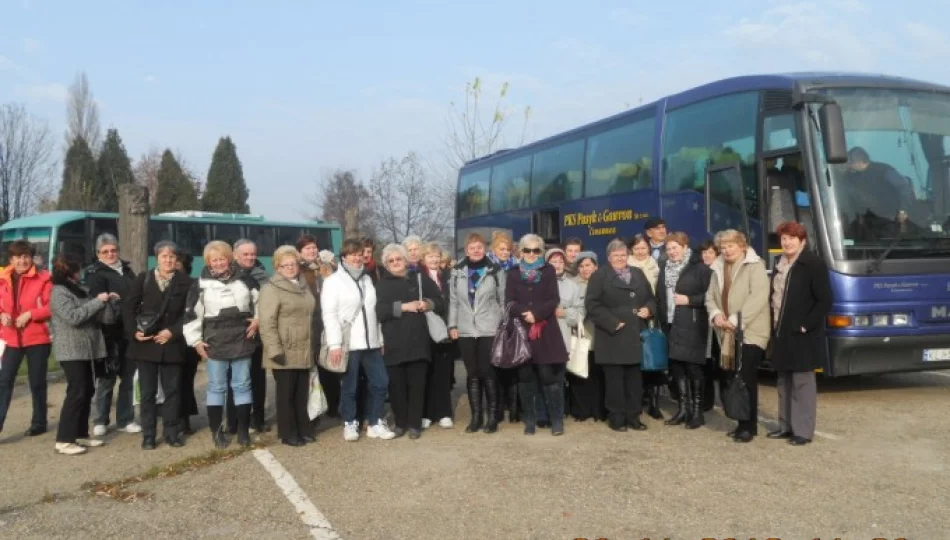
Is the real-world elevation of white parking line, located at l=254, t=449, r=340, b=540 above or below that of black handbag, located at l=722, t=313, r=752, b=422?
below

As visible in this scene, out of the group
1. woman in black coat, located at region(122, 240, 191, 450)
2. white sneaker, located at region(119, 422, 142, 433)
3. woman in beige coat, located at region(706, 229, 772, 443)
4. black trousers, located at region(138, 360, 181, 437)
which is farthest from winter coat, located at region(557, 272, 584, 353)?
white sneaker, located at region(119, 422, 142, 433)

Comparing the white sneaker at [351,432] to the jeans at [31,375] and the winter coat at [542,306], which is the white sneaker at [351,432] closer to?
the winter coat at [542,306]

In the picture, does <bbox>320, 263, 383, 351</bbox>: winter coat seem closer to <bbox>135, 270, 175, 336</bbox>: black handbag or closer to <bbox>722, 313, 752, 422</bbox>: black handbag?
<bbox>135, 270, 175, 336</bbox>: black handbag

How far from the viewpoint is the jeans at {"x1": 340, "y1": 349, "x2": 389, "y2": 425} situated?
729 cm

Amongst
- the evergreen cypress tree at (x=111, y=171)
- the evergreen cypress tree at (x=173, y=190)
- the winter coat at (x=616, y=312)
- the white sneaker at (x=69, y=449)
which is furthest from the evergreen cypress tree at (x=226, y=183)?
the winter coat at (x=616, y=312)

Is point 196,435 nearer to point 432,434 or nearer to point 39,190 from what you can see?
point 432,434

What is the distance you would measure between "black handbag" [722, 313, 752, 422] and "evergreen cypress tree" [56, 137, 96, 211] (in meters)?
A: 37.6

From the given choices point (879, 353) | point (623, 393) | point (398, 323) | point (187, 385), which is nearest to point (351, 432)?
point (398, 323)

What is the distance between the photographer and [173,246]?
7.25 meters

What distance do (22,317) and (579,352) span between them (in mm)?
5090

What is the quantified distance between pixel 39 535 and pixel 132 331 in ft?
7.49

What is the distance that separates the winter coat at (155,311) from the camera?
700cm

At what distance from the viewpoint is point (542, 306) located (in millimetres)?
7230

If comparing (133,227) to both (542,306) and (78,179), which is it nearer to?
(542,306)
